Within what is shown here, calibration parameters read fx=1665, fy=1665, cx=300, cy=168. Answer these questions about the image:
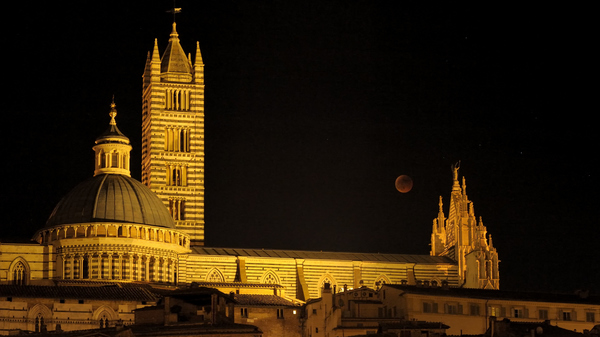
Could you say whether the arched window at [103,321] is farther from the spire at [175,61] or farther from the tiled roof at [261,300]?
the spire at [175,61]

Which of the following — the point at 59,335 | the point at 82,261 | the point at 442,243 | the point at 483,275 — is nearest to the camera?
the point at 59,335

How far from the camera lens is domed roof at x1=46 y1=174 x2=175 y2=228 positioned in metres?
95.7

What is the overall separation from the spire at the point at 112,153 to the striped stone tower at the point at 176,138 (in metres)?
8.36

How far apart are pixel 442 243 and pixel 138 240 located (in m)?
26.1

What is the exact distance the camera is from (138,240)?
95562 mm

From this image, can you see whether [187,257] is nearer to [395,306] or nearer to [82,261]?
[82,261]

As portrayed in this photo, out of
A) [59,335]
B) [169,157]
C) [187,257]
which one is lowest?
[59,335]

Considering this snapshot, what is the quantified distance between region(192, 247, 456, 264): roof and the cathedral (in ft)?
0.29

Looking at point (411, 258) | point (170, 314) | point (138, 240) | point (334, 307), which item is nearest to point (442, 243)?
point (411, 258)

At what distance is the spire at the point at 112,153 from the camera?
10056cm

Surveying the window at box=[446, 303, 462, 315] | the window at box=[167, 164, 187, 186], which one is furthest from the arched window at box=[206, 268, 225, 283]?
the window at box=[446, 303, 462, 315]

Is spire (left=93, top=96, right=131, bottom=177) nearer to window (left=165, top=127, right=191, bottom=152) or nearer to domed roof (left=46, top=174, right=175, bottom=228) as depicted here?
domed roof (left=46, top=174, right=175, bottom=228)

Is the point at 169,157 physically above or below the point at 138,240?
above

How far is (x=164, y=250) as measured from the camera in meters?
97.4
